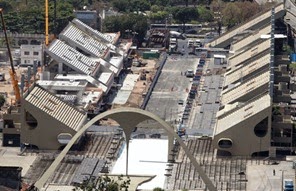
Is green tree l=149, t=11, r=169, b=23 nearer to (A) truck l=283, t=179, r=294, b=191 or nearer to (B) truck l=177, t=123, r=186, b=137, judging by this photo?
(B) truck l=177, t=123, r=186, b=137

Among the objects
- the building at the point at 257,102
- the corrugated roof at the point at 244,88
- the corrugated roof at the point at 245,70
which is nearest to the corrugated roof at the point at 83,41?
the building at the point at 257,102

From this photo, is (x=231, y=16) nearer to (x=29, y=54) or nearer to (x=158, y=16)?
(x=158, y=16)

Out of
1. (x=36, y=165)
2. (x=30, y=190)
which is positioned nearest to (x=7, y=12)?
(x=36, y=165)

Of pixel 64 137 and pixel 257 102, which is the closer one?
pixel 64 137

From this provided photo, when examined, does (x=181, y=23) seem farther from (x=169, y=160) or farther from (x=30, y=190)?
(x=30, y=190)

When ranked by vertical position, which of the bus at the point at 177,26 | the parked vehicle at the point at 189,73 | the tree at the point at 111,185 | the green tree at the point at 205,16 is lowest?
the tree at the point at 111,185

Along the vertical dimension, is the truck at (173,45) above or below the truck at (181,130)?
above

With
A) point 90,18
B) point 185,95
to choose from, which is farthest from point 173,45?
point 185,95

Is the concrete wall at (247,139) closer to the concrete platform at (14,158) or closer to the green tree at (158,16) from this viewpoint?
the concrete platform at (14,158)
